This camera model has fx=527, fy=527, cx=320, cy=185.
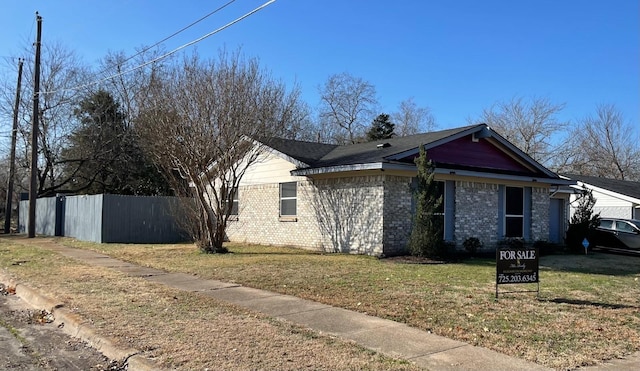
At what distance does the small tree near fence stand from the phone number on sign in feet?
17.8

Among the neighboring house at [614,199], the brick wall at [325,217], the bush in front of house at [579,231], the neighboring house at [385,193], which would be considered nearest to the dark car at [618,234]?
the bush in front of house at [579,231]

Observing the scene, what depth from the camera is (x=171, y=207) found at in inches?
901

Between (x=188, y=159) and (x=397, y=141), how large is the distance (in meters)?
8.16

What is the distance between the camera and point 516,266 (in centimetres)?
907

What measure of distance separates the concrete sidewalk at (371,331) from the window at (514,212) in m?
12.6

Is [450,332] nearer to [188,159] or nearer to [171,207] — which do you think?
[188,159]

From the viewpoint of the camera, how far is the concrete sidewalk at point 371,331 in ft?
17.8

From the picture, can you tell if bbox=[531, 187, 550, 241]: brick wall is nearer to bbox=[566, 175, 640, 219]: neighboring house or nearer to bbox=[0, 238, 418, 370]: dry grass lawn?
bbox=[566, 175, 640, 219]: neighboring house

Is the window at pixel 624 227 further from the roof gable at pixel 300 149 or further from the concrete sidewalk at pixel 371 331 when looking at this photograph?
the concrete sidewalk at pixel 371 331

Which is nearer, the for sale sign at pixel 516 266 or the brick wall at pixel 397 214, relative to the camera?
the for sale sign at pixel 516 266

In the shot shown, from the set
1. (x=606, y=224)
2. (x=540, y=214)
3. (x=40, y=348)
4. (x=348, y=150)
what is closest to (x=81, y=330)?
(x=40, y=348)

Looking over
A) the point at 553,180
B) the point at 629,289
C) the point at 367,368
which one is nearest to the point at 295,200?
the point at 553,180

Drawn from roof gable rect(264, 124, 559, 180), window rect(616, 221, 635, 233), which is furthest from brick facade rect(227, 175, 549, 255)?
window rect(616, 221, 635, 233)

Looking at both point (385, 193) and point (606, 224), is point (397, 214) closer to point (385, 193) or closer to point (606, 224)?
point (385, 193)
